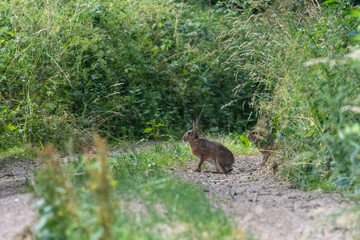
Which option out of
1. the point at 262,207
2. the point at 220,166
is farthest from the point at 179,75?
the point at 262,207

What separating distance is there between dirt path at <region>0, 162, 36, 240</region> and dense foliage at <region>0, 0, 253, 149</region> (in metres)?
1.17

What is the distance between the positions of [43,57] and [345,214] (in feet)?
23.1

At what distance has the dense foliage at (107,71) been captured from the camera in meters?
10.2

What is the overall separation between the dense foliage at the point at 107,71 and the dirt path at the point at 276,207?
122 inches

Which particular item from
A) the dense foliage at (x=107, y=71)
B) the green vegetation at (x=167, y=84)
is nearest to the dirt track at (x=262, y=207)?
the green vegetation at (x=167, y=84)

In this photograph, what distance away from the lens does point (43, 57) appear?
10.6 m

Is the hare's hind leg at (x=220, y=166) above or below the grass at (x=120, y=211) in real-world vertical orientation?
below

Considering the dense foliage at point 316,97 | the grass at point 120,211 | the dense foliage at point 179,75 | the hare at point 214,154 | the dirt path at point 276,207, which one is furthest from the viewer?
the hare at point 214,154

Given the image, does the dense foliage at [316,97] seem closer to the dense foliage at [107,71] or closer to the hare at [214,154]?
the hare at [214,154]

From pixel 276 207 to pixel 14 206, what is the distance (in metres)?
2.20

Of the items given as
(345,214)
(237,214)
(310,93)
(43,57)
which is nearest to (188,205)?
(237,214)

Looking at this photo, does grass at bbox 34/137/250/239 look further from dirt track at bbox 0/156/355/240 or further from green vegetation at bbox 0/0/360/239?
dirt track at bbox 0/156/355/240

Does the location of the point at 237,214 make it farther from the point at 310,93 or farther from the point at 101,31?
the point at 101,31

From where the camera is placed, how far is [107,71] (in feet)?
38.1
